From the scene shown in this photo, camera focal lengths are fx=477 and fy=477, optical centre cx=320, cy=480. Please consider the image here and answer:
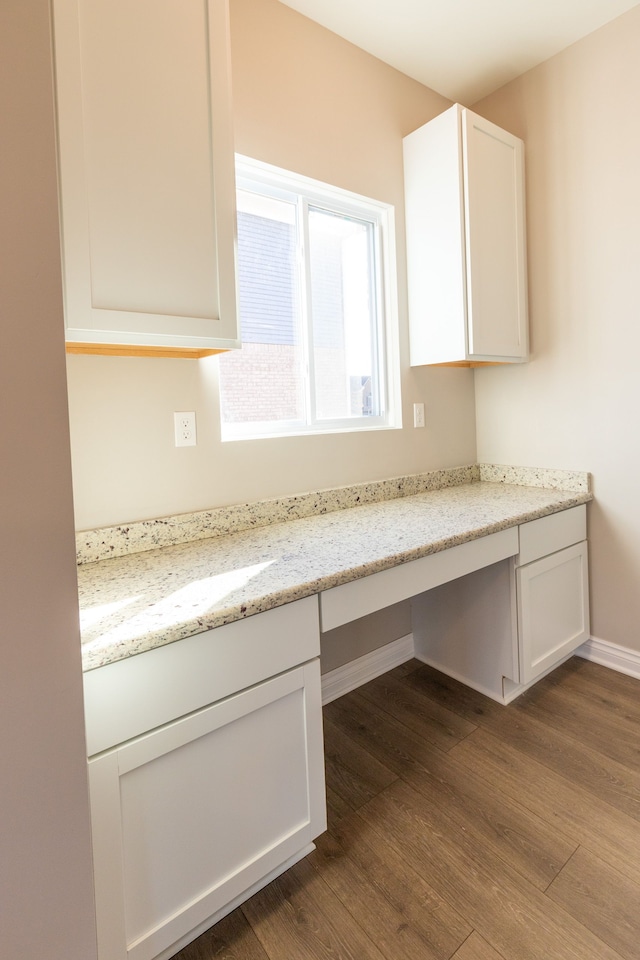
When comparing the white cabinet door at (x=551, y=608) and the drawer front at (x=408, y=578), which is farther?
the white cabinet door at (x=551, y=608)

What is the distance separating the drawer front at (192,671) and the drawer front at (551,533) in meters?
1.03

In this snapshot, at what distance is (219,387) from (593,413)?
1.63m

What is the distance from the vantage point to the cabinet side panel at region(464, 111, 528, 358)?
6.48 ft

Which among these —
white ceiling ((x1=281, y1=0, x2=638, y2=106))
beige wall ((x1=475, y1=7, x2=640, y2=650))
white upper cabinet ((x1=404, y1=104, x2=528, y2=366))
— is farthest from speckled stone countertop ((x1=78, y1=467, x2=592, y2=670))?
white ceiling ((x1=281, y1=0, x2=638, y2=106))

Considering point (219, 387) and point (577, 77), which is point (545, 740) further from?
point (577, 77)

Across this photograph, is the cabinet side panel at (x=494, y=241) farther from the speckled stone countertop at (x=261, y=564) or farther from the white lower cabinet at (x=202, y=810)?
the white lower cabinet at (x=202, y=810)

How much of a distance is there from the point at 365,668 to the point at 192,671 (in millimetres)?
1349

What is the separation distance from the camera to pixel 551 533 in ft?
6.45

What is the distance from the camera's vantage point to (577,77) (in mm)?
2043

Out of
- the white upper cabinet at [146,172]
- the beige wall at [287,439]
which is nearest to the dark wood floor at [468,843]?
the beige wall at [287,439]

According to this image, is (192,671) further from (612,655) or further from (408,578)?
(612,655)

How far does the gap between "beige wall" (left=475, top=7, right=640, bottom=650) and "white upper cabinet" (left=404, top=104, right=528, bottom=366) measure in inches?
4.9

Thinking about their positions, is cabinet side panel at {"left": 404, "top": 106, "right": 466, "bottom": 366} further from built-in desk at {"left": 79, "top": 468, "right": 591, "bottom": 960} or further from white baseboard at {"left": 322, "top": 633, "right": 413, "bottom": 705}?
white baseboard at {"left": 322, "top": 633, "right": 413, "bottom": 705}

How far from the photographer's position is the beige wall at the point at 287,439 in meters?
1.42
